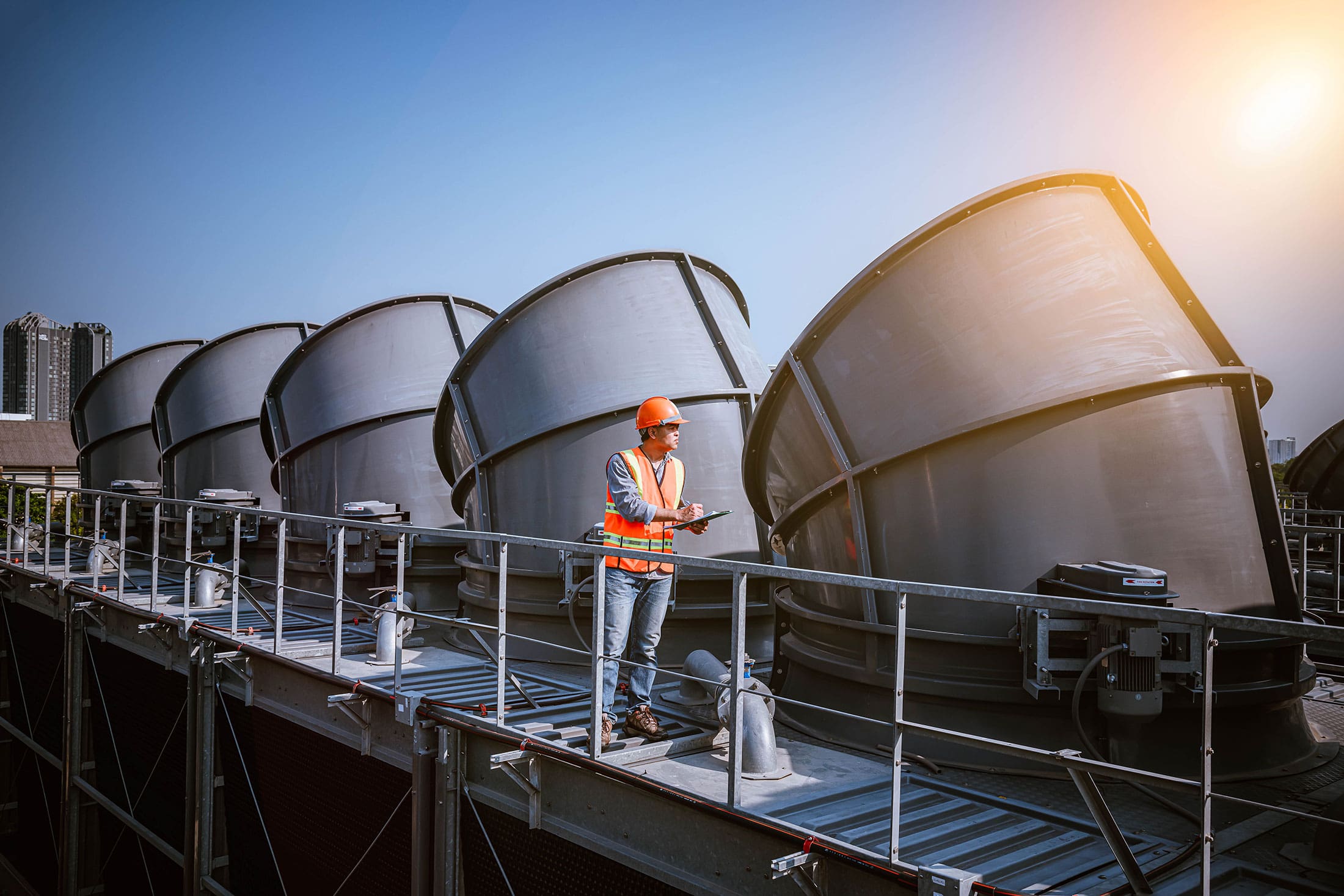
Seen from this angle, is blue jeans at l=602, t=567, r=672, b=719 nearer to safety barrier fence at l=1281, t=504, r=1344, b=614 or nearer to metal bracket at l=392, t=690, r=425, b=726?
metal bracket at l=392, t=690, r=425, b=726

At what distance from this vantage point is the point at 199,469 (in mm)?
14570

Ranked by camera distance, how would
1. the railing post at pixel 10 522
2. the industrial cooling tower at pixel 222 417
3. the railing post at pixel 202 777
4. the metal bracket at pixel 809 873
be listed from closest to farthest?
the metal bracket at pixel 809 873, the railing post at pixel 202 777, the railing post at pixel 10 522, the industrial cooling tower at pixel 222 417

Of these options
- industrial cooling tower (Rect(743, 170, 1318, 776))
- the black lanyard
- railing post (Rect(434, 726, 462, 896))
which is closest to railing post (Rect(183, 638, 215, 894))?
railing post (Rect(434, 726, 462, 896))

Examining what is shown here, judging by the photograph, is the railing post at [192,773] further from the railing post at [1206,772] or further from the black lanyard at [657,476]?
the railing post at [1206,772]

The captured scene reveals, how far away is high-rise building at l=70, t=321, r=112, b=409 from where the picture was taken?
2965 inches

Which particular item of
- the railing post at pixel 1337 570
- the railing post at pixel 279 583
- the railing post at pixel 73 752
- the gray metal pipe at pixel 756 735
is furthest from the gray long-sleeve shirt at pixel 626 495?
the railing post at pixel 73 752

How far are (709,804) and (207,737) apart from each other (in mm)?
6082

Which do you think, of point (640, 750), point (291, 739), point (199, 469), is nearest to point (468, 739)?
point (640, 750)

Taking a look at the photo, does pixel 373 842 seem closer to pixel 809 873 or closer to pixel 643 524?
pixel 643 524

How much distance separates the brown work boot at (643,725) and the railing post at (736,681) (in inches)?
44.3

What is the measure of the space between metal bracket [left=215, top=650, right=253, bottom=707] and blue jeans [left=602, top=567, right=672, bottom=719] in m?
3.87

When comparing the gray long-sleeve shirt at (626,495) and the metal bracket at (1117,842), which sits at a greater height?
the gray long-sleeve shirt at (626,495)

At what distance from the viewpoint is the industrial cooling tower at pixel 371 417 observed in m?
11.0

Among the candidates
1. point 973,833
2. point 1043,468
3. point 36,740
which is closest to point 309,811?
point 973,833
